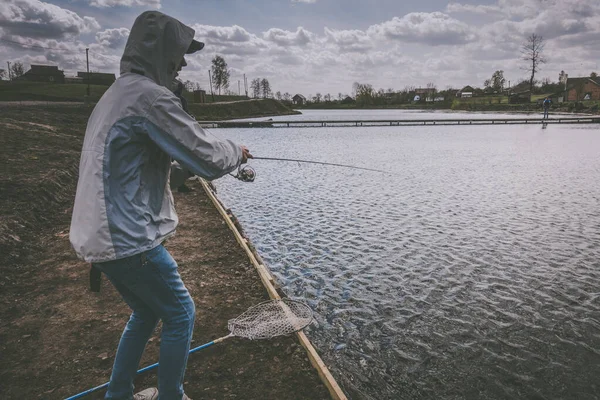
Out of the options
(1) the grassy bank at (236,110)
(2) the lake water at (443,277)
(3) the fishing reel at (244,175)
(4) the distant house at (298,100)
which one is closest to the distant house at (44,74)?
(1) the grassy bank at (236,110)

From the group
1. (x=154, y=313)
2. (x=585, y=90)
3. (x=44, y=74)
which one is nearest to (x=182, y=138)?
(x=154, y=313)

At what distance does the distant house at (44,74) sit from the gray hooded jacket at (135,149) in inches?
4894

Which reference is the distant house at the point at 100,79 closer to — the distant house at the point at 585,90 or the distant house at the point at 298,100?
the distant house at the point at 298,100

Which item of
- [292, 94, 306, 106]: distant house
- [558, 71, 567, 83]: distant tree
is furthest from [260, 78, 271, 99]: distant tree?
[558, 71, 567, 83]: distant tree

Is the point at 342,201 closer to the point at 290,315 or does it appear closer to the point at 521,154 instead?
the point at 290,315

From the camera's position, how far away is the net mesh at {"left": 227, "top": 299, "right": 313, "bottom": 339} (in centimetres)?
431

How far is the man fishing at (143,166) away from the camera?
86.7 inches

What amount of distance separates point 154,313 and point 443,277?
17.8 feet

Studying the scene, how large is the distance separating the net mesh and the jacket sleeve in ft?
8.27

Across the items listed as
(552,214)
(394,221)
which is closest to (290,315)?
(394,221)

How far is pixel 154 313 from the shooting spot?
273cm

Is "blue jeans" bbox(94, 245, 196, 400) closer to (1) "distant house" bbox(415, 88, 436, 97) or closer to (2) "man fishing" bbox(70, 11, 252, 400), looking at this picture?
(2) "man fishing" bbox(70, 11, 252, 400)

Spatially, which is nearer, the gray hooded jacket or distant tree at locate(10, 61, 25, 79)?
the gray hooded jacket

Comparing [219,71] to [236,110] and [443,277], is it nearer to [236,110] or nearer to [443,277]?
[236,110]
